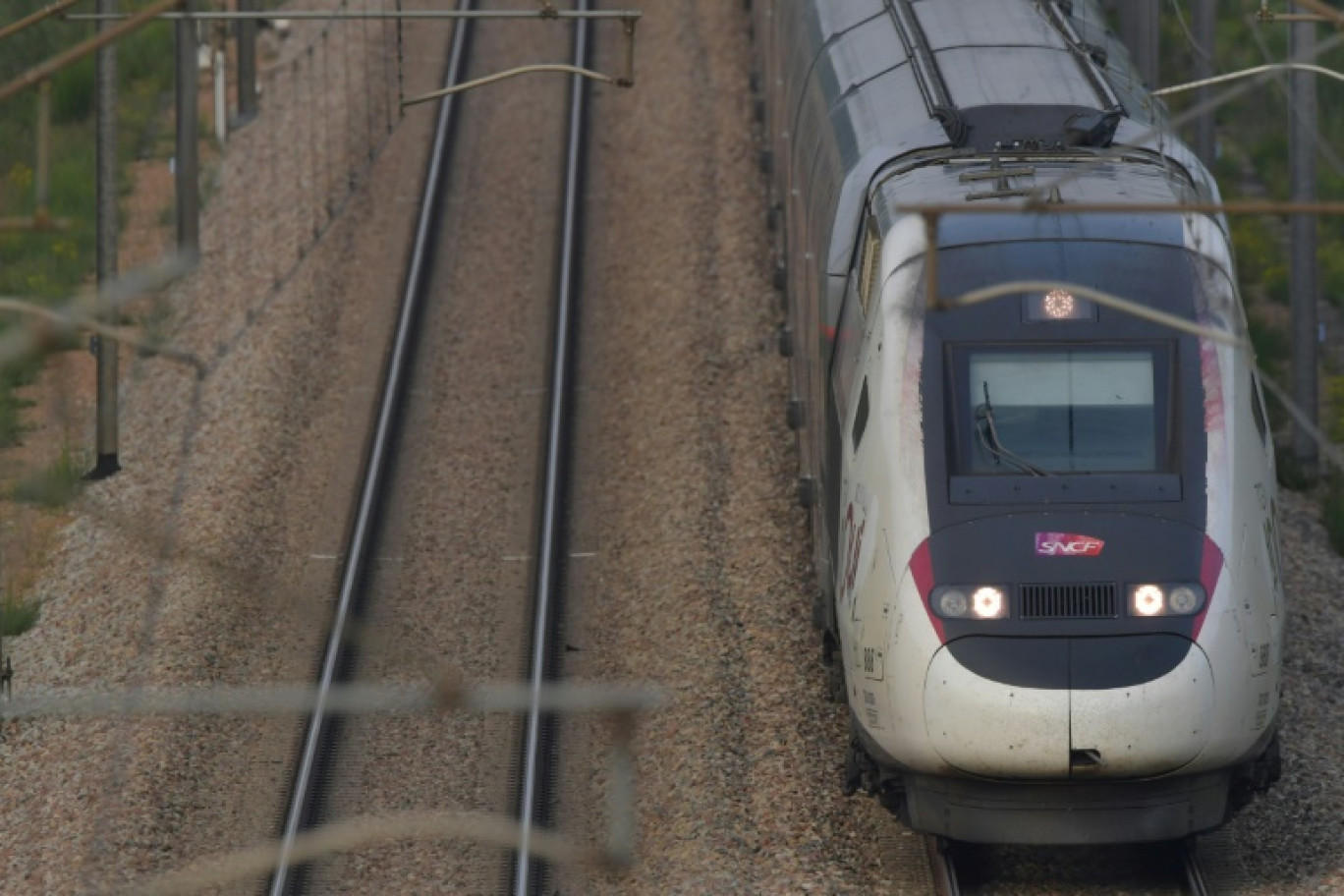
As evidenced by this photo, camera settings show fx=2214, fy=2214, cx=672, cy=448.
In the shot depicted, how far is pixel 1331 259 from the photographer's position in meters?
24.9

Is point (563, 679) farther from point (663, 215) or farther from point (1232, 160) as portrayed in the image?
point (1232, 160)

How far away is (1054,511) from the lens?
11734mm

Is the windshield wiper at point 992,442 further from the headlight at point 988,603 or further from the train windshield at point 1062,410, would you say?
the headlight at point 988,603

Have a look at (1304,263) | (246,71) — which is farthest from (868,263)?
(246,71)

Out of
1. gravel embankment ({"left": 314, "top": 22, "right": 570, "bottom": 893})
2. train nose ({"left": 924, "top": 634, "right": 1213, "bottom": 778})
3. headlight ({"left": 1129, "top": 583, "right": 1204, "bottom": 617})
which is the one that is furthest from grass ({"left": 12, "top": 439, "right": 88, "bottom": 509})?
headlight ({"left": 1129, "top": 583, "right": 1204, "bottom": 617})

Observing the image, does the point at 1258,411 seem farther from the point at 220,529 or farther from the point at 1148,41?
the point at 1148,41

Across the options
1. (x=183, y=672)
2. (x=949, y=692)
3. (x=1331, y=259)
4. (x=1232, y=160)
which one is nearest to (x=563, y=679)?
(x=183, y=672)

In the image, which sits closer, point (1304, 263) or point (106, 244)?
point (106, 244)

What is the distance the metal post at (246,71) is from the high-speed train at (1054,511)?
49.7 feet

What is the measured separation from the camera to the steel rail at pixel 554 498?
47.4ft

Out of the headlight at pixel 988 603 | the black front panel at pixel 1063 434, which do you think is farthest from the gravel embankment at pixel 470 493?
the black front panel at pixel 1063 434

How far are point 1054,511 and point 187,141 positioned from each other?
43.7 feet

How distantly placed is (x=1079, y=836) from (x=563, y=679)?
5.55 m

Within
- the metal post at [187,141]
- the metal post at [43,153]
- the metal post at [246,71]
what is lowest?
the metal post at [43,153]
